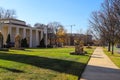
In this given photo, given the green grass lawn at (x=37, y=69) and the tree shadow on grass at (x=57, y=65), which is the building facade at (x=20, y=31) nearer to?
the tree shadow on grass at (x=57, y=65)

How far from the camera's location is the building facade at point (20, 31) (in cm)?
7474

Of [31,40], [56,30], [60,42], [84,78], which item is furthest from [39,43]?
[84,78]

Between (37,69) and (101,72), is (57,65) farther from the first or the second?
(37,69)

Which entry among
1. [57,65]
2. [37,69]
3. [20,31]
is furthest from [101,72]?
[20,31]

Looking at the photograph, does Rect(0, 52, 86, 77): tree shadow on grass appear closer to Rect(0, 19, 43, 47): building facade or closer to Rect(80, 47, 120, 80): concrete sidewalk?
Rect(80, 47, 120, 80): concrete sidewalk

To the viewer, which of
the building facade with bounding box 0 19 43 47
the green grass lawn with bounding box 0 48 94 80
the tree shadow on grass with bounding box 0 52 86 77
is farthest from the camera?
the building facade with bounding box 0 19 43 47

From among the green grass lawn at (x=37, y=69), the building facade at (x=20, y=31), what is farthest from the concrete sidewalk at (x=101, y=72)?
the building facade at (x=20, y=31)

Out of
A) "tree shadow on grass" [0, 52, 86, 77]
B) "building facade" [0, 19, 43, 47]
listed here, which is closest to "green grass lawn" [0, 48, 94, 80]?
"tree shadow on grass" [0, 52, 86, 77]

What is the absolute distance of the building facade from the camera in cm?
7474

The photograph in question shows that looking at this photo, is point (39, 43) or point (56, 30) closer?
point (39, 43)

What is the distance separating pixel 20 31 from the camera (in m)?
83.7

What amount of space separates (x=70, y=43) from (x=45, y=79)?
143864mm

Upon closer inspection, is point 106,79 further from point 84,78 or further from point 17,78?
point 17,78

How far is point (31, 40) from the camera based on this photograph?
84875 millimetres
